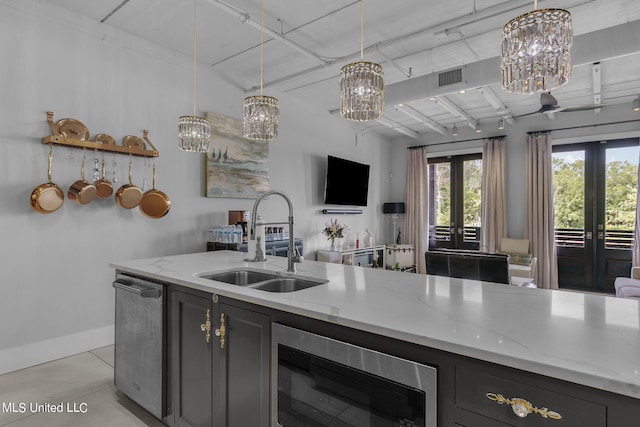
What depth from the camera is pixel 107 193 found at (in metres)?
3.24

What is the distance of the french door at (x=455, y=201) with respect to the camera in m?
6.81

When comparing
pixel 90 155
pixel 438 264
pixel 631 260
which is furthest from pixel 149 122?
pixel 631 260

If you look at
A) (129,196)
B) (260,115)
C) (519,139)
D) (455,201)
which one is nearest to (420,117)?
(519,139)

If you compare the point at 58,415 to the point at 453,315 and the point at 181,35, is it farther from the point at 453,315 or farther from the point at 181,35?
the point at 181,35

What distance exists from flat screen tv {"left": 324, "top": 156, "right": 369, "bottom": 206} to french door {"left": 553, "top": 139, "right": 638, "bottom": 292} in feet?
11.0

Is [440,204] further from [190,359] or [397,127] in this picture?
[190,359]

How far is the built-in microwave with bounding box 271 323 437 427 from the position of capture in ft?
3.57

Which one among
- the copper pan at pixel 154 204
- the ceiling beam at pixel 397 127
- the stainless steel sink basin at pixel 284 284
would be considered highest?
the ceiling beam at pixel 397 127

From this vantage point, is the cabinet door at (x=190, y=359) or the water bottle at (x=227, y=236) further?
the water bottle at (x=227, y=236)

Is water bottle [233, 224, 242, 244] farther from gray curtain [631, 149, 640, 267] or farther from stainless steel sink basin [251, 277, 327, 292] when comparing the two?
gray curtain [631, 149, 640, 267]

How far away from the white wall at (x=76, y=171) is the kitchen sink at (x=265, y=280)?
184cm

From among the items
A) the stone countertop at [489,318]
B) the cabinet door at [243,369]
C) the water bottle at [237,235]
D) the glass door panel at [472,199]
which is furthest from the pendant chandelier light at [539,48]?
the glass door panel at [472,199]

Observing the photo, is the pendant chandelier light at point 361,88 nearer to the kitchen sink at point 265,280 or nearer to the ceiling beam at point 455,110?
the kitchen sink at point 265,280

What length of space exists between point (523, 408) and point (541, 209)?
6.01 metres
